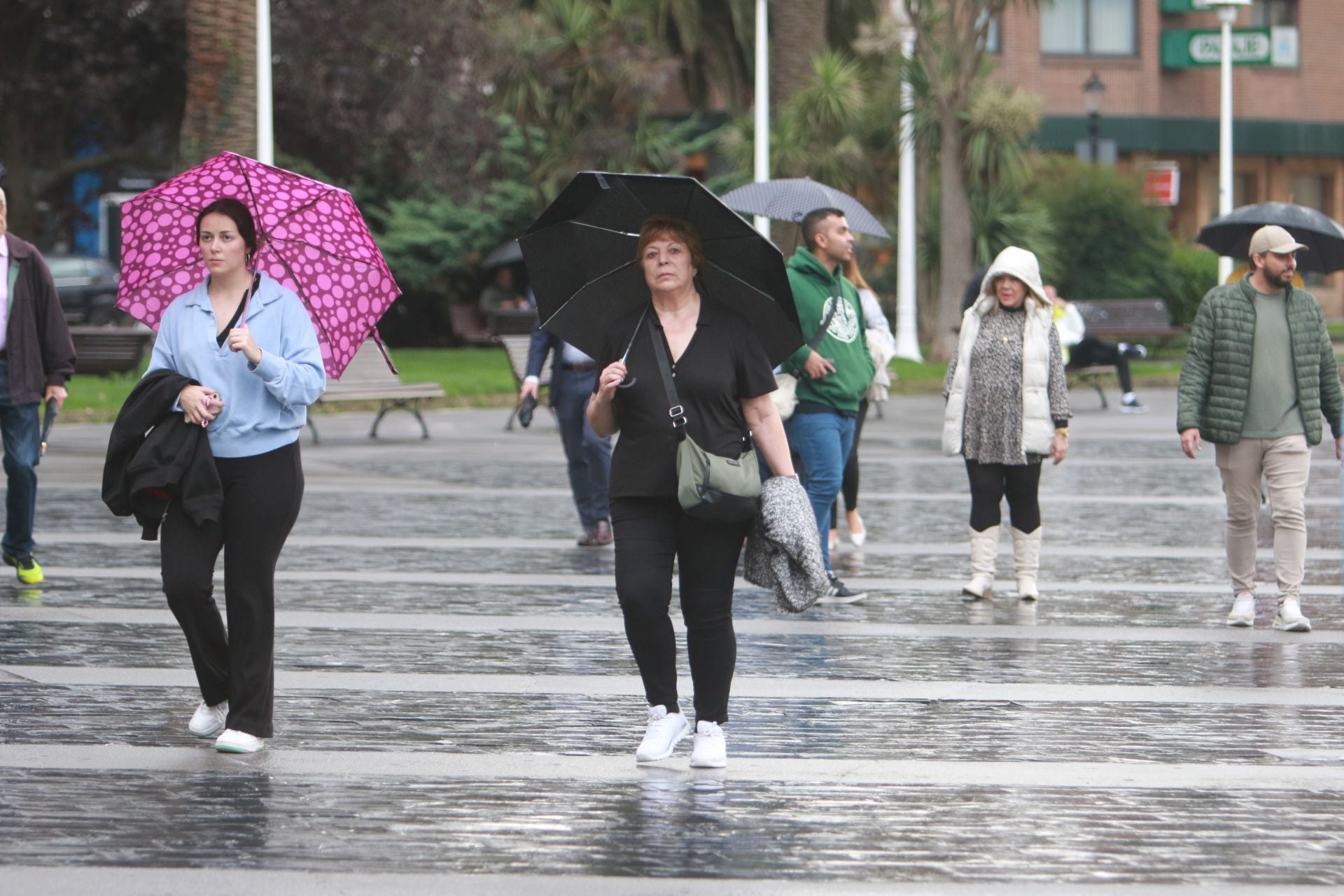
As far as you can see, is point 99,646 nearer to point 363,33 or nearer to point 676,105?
point 363,33

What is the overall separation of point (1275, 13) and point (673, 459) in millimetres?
48079

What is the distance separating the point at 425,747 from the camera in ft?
20.7

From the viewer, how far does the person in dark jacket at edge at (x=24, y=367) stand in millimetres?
9336

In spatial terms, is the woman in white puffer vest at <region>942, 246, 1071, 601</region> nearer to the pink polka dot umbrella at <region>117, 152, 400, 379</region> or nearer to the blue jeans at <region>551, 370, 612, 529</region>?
the blue jeans at <region>551, 370, 612, 529</region>

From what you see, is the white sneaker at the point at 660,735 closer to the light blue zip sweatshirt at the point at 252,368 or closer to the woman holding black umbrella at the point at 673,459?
the woman holding black umbrella at the point at 673,459

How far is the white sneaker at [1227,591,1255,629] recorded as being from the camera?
889 centimetres

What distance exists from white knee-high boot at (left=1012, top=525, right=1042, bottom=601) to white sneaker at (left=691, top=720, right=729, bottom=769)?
3.95m

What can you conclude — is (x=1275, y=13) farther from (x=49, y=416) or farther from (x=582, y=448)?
(x=49, y=416)

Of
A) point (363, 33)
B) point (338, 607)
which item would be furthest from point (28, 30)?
point (338, 607)

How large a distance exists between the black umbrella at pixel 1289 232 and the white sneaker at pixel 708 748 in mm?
5543

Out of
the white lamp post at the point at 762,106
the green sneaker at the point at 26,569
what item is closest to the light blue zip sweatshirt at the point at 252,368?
the green sneaker at the point at 26,569


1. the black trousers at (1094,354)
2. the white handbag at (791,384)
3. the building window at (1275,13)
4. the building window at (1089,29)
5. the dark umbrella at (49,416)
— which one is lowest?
the black trousers at (1094,354)

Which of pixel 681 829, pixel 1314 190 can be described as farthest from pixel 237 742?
pixel 1314 190

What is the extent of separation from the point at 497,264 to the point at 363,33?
6107mm
